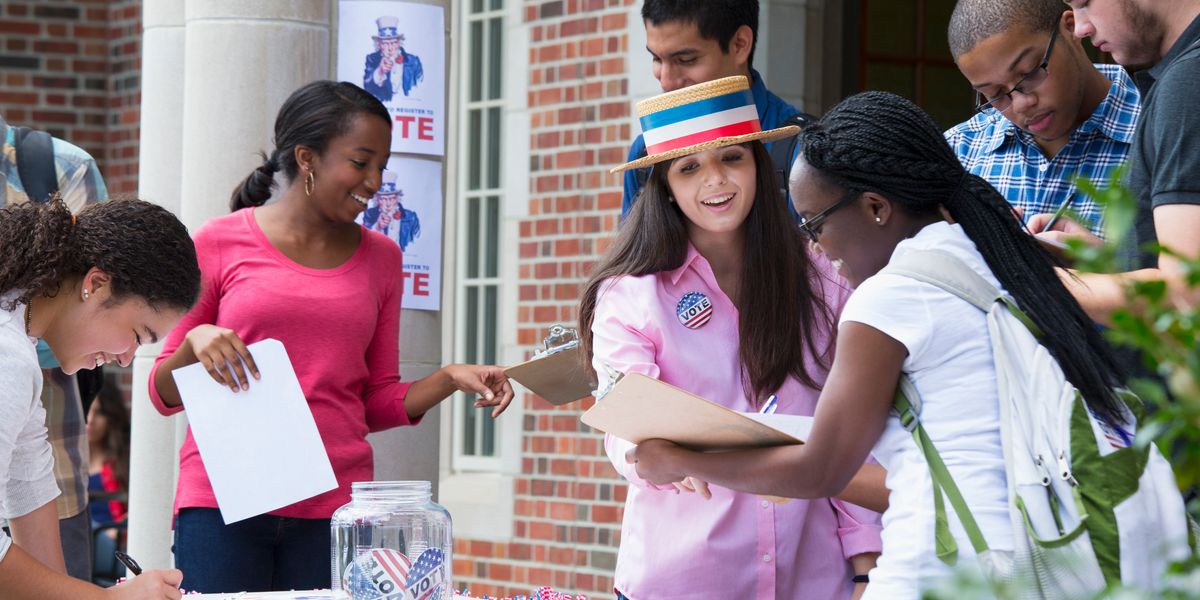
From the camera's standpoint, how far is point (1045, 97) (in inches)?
115

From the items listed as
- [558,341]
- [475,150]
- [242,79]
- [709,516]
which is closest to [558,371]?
[558,341]

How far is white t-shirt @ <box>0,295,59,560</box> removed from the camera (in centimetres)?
241

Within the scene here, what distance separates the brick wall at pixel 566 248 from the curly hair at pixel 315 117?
7.87 ft

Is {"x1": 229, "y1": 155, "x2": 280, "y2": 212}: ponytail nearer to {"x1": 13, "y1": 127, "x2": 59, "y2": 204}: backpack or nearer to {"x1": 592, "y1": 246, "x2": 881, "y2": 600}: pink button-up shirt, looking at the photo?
{"x1": 13, "y1": 127, "x2": 59, "y2": 204}: backpack

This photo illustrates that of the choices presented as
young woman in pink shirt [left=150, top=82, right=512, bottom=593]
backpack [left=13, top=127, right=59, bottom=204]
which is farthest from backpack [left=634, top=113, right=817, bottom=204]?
backpack [left=13, top=127, right=59, bottom=204]

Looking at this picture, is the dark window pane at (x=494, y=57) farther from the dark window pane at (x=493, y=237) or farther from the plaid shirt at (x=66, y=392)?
the plaid shirt at (x=66, y=392)

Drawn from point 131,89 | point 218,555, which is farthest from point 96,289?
point 131,89

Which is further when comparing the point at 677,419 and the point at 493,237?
the point at 493,237

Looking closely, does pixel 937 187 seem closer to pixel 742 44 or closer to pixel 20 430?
pixel 20 430

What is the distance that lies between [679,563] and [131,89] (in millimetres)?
6858

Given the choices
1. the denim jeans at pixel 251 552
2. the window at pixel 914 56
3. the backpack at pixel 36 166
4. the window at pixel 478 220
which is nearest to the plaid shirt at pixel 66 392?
the backpack at pixel 36 166

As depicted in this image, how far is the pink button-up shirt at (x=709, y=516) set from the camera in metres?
2.74

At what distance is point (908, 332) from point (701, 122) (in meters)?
1.06

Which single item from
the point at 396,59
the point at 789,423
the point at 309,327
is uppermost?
the point at 396,59
